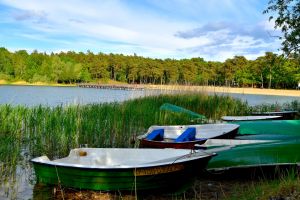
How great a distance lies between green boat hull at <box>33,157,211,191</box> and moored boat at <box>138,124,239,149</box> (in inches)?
83.8

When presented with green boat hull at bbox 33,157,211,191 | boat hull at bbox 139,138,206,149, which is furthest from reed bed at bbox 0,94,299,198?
green boat hull at bbox 33,157,211,191

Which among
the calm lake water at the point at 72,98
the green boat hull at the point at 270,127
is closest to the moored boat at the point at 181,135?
the green boat hull at the point at 270,127

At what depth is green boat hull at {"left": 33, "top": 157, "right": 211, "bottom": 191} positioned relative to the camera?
626 cm

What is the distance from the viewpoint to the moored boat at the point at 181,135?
8.95 m

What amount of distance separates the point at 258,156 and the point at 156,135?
9.25 ft

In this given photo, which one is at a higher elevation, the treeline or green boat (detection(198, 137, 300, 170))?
the treeline

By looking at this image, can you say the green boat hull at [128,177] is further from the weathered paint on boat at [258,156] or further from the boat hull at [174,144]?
the boat hull at [174,144]

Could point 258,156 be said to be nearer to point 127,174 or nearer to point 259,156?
point 259,156

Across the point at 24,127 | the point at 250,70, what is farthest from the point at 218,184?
the point at 250,70

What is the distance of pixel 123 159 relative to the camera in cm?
744

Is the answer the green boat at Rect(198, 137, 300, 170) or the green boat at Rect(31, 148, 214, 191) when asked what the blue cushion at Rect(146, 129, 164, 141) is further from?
the green boat at Rect(31, 148, 214, 191)

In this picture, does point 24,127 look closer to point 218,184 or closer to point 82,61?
point 218,184

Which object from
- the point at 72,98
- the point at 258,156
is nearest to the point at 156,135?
the point at 258,156

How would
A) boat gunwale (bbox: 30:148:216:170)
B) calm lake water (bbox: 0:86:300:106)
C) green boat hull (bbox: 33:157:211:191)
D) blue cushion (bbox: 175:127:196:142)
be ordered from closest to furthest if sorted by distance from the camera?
boat gunwale (bbox: 30:148:216:170)
green boat hull (bbox: 33:157:211:191)
blue cushion (bbox: 175:127:196:142)
calm lake water (bbox: 0:86:300:106)
